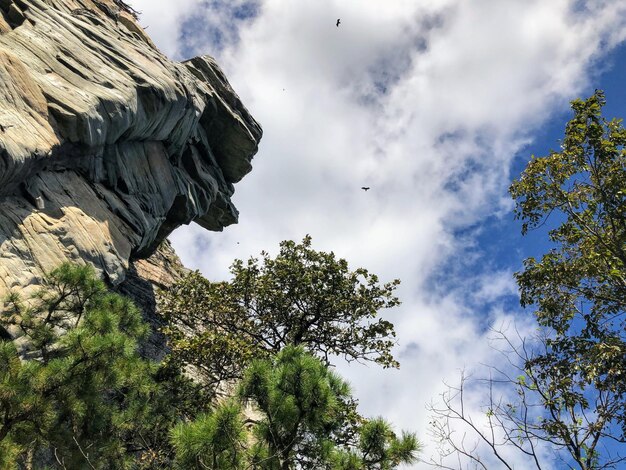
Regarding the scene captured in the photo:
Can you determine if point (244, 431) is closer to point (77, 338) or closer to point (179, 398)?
point (77, 338)

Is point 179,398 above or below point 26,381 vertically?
above

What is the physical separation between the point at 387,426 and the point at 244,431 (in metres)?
2.46

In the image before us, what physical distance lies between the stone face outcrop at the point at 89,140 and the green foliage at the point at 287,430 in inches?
319

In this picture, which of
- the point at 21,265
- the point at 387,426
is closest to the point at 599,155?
the point at 387,426

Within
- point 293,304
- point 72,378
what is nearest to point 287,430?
point 72,378

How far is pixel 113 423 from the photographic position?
9539 mm

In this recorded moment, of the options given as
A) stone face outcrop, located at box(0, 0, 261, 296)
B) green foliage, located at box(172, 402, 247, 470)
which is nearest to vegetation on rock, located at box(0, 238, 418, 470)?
green foliage, located at box(172, 402, 247, 470)

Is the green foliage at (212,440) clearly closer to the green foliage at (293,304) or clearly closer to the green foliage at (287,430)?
the green foliage at (287,430)

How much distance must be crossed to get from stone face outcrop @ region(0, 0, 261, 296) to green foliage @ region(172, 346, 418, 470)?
8.10 meters

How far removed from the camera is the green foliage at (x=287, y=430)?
6.61 m

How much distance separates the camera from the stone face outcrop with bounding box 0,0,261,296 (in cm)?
1357

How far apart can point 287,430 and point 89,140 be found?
13141 millimetres

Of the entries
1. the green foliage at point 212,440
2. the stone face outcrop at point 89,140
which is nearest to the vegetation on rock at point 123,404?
the green foliage at point 212,440

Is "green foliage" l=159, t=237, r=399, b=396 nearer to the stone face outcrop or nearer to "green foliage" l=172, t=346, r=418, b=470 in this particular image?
the stone face outcrop
